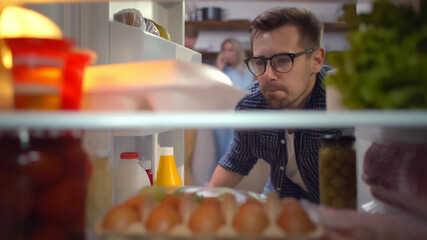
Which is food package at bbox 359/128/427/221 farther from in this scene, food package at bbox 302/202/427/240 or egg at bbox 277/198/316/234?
egg at bbox 277/198/316/234

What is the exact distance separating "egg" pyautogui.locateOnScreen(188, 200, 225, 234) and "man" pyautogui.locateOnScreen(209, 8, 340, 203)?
0.89 m

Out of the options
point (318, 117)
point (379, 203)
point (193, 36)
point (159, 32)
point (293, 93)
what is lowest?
point (379, 203)

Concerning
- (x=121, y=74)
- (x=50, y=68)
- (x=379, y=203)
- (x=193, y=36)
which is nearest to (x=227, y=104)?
(x=121, y=74)

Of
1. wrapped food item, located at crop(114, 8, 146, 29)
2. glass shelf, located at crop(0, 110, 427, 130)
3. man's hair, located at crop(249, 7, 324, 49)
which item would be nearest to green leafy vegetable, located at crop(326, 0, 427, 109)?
glass shelf, located at crop(0, 110, 427, 130)

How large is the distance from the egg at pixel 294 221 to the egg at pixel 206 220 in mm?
123

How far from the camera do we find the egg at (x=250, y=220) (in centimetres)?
75

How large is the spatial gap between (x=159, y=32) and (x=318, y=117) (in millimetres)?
1190

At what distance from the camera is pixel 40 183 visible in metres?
0.72

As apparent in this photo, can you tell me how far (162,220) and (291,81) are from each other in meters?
1.08

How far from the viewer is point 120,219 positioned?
776 mm

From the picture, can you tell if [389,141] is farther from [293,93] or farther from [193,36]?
[193,36]

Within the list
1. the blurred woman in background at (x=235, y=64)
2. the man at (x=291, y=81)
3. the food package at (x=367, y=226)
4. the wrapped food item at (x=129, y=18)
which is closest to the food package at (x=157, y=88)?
the food package at (x=367, y=226)

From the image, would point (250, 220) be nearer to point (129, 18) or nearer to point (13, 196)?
point (13, 196)

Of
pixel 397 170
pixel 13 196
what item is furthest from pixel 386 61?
pixel 13 196
